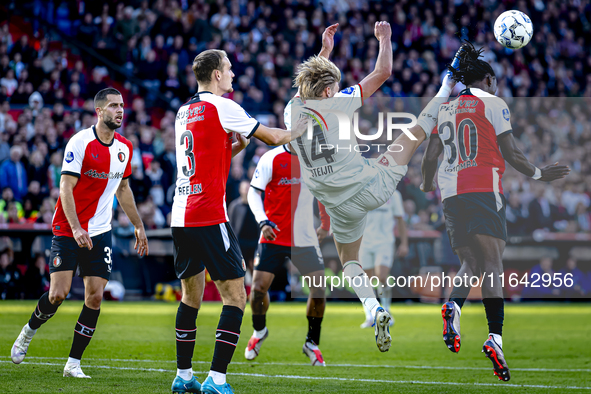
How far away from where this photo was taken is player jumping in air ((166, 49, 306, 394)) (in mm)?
5340

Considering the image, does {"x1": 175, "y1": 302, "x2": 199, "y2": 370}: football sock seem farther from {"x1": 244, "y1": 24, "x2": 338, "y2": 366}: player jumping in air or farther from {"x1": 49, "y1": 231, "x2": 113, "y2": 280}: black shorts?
{"x1": 244, "y1": 24, "x2": 338, "y2": 366}: player jumping in air

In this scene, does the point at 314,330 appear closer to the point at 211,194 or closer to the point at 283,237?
the point at 283,237

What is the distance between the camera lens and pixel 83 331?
6434 mm

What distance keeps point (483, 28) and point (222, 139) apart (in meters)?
19.4

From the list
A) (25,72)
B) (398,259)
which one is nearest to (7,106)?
(25,72)

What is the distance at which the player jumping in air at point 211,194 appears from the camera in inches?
210

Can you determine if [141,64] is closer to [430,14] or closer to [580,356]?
[430,14]

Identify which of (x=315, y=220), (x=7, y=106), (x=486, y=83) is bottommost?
(x=315, y=220)

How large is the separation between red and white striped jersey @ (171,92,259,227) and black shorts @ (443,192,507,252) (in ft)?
7.16

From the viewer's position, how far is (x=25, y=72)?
16.7 meters

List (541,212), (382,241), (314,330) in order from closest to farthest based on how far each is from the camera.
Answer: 1. (314,330)
2. (382,241)
3. (541,212)

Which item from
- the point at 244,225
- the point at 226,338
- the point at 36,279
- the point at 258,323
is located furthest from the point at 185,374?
the point at 36,279

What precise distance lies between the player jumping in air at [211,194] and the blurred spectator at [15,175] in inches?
396

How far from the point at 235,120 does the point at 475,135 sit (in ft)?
7.50
